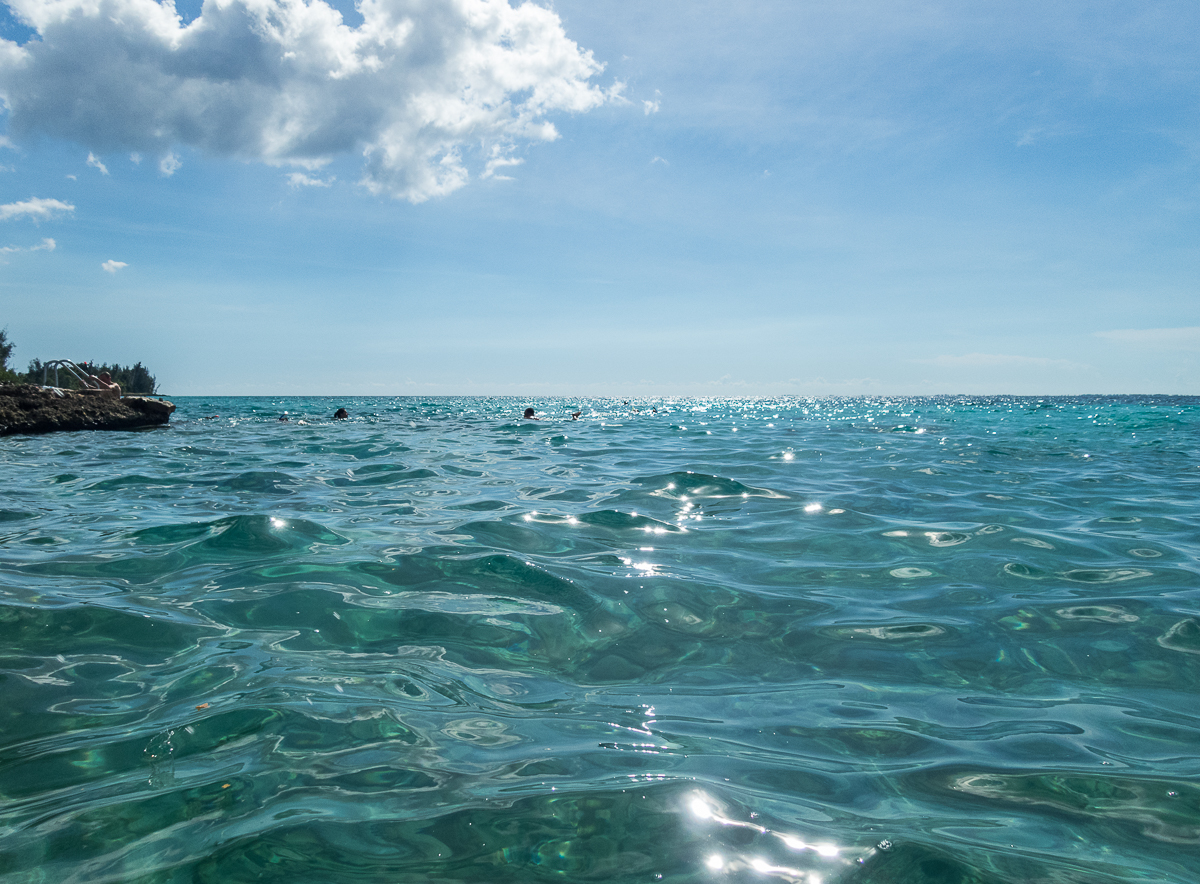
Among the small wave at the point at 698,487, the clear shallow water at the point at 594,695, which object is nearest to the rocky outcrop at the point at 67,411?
the clear shallow water at the point at 594,695

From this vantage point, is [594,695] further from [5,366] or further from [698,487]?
[5,366]

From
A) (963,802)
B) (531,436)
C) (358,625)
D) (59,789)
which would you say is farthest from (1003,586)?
(531,436)

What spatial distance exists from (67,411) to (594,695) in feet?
57.7

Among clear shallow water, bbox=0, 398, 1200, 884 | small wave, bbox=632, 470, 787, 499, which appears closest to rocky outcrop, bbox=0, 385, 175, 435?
clear shallow water, bbox=0, 398, 1200, 884

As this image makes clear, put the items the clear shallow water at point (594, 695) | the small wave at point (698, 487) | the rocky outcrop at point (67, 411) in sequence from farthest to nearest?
1. the rocky outcrop at point (67, 411)
2. the small wave at point (698, 487)
3. the clear shallow water at point (594, 695)

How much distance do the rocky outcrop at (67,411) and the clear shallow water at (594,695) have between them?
10.7 m

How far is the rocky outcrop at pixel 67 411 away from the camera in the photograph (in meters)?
14.0

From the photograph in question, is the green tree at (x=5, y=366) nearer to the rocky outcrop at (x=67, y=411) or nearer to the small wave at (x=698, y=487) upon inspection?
the rocky outcrop at (x=67, y=411)

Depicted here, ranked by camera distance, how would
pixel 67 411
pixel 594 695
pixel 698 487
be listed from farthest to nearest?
pixel 67 411 → pixel 698 487 → pixel 594 695

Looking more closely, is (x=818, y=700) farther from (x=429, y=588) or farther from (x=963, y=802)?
(x=429, y=588)

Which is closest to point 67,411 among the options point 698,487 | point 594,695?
point 698,487

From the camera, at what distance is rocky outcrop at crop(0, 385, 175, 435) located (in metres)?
14.0

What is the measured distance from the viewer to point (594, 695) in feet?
8.84

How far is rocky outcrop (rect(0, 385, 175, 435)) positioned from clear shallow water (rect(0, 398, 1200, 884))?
10.7 metres
